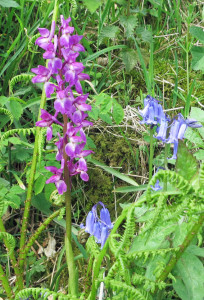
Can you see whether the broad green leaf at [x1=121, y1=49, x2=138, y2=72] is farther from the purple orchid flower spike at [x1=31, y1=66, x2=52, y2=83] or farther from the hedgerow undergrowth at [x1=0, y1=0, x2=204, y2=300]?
the purple orchid flower spike at [x1=31, y1=66, x2=52, y2=83]

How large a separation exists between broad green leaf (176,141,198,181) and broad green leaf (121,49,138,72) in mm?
2128

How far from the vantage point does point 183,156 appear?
1.38 metres

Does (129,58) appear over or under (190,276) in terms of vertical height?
over

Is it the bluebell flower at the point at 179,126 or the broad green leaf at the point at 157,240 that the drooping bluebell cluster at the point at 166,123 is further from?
the broad green leaf at the point at 157,240

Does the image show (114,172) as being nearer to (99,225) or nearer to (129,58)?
(99,225)

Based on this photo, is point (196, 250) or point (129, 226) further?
point (196, 250)

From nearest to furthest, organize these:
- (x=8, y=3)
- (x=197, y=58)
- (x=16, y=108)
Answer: (x=16, y=108) < (x=197, y=58) < (x=8, y=3)

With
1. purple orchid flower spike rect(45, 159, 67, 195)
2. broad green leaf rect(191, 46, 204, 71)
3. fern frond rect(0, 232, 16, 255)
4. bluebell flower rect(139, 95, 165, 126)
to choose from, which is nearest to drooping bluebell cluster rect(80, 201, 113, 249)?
purple orchid flower spike rect(45, 159, 67, 195)

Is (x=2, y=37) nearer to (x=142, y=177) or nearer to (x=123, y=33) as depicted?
(x=123, y=33)

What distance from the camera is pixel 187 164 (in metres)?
1.38

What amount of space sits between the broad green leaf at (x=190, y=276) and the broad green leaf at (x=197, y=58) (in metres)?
1.35

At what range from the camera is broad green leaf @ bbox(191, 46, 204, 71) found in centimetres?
262

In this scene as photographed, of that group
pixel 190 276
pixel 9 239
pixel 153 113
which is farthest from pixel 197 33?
pixel 9 239

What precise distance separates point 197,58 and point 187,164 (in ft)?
4.87
